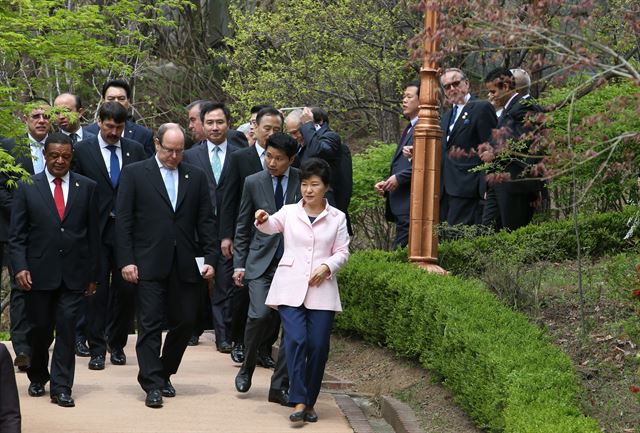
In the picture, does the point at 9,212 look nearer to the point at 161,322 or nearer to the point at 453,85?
the point at 161,322

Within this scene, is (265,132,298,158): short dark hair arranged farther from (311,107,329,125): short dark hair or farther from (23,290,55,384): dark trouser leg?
(23,290,55,384): dark trouser leg

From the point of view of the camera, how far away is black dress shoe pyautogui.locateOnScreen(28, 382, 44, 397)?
11.0m

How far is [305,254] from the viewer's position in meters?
10.4

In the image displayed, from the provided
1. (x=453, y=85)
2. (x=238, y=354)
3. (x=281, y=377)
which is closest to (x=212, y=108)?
(x=453, y=85)

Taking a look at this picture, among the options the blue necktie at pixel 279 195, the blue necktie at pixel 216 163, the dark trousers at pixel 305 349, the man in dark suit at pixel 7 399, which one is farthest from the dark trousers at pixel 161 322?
the man in dark suit at pixel 7 399

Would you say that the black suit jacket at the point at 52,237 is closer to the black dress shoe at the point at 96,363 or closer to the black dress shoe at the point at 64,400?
the black dress shoe at the point at 64,400

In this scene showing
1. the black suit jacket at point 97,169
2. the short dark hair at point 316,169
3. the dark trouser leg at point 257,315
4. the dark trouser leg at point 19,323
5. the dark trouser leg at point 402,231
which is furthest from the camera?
the dark trouser leg at point 402,231

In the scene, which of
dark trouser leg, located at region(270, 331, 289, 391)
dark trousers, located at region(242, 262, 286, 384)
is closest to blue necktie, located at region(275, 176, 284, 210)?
dark trousers, located at region(242, 262, 286, 384)

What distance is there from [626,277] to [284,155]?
9.94ft

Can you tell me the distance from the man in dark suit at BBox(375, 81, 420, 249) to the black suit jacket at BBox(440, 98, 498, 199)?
0.41 metres

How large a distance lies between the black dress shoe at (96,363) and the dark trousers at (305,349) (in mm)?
2925

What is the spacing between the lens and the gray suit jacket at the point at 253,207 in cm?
1121

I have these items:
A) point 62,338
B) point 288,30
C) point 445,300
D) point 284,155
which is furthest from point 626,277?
point 288,30

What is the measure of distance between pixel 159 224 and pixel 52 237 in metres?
0.88
